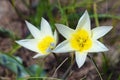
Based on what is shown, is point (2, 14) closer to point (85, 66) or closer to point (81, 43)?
point (85, 66)

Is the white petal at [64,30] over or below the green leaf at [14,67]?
over

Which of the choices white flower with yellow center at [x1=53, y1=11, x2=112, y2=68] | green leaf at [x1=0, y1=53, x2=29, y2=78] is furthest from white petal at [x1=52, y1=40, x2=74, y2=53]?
green leaf at [x1=0, y1=53, x2=29, y2=78]

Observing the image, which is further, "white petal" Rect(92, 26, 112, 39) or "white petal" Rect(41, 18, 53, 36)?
"white petal" Rect(41, 18, 53, 36)

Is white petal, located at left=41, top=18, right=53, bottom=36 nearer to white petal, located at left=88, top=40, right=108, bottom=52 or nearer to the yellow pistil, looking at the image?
the yellow pistil

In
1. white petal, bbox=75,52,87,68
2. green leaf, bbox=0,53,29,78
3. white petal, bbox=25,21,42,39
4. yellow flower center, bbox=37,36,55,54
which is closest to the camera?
white petal, bbox=75,52,87,68

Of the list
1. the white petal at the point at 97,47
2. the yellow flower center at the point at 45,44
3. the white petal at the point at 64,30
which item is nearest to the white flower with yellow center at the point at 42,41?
the yellow flower center at the point at 45,44

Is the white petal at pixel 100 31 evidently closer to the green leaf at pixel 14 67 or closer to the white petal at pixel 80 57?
the white petal at pixel 80 57
